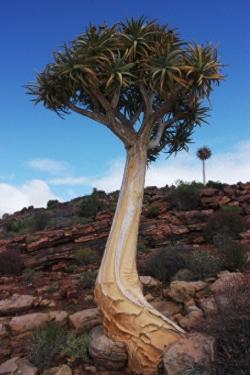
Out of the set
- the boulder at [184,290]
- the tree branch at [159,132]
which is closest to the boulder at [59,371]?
the boulder at [184,290]

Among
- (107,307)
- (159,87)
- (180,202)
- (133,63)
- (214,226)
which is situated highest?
(133,63)

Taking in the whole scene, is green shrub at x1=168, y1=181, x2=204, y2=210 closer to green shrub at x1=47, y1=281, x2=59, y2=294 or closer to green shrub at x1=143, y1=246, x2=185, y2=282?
green shrub at x1=143, y1=246, x2=185, y2=282

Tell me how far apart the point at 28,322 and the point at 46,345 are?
60.5 inches

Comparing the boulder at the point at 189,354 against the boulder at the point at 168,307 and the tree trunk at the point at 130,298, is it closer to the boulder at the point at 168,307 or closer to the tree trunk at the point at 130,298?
the tree trunk at the point at 130,298

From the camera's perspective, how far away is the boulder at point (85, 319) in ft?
30.7

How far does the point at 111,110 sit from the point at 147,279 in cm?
463

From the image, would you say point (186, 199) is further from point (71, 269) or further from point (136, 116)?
point (136, 116)

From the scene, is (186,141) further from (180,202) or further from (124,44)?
(180,202)

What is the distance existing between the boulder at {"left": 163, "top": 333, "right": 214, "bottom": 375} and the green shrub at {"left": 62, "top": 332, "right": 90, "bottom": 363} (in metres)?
1.88

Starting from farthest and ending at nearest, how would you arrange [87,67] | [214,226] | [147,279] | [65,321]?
[214,226] < [147,279] < [65,321] < [87,67]

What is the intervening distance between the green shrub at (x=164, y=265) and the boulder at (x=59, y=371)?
4.64 m

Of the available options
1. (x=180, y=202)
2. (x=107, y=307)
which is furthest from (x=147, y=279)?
(x=180, y=202)

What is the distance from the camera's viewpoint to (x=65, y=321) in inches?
384

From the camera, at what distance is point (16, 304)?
34.7 ft
